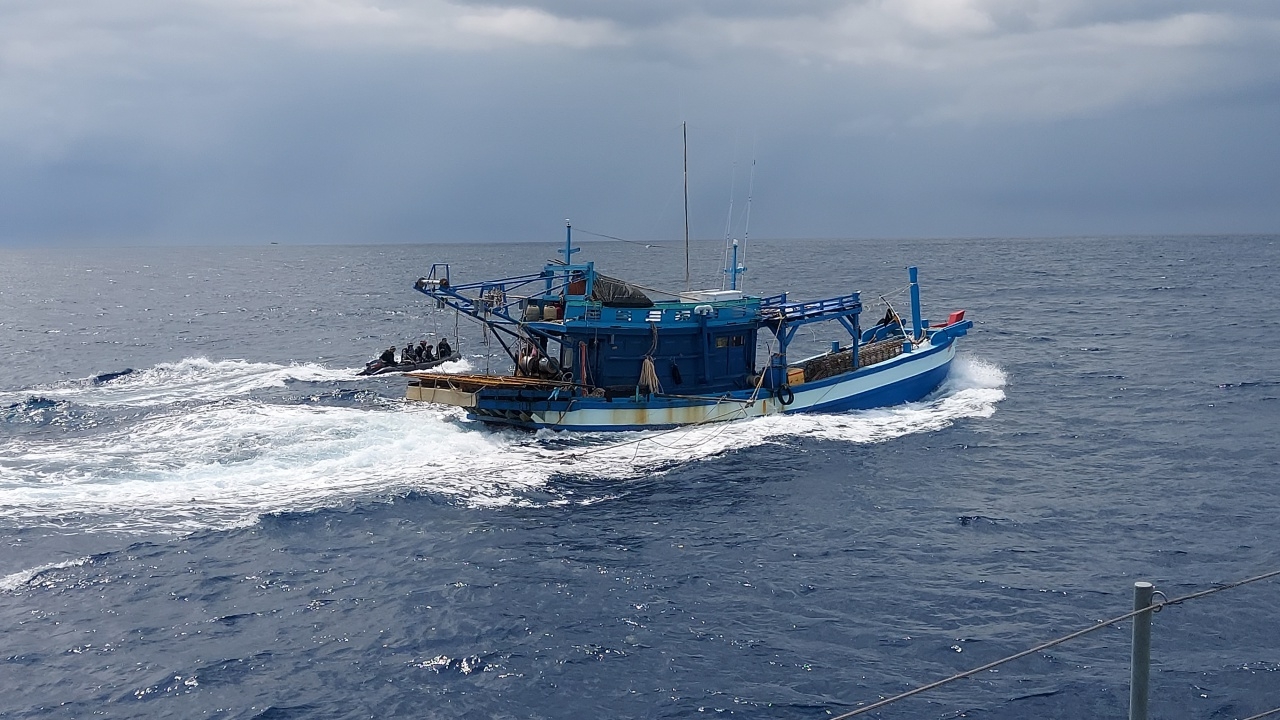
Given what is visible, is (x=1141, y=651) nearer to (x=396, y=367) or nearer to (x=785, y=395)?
(x=785, y=395)

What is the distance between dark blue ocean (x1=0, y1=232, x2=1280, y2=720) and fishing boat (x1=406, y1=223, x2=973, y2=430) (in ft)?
3.20

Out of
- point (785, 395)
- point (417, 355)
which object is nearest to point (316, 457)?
point (785, 395)

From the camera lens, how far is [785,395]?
35844mm

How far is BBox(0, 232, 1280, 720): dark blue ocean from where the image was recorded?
55.1 ft

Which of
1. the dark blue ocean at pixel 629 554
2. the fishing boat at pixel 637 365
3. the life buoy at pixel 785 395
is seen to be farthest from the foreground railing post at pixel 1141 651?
the life buoy at pixel 785 395

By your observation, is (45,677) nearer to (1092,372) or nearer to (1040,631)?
(1040,631)

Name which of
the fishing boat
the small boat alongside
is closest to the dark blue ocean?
the fishing boat

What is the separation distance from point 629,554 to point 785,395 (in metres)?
14.4

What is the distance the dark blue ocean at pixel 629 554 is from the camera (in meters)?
16.8

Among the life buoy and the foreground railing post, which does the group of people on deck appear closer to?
the life buoy

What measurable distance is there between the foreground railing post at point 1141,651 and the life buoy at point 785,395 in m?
27.6

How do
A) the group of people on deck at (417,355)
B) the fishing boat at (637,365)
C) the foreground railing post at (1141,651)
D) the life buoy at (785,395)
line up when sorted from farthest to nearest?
the group of people on deck at (417,355), the life buoy at (785,395), the fishing boat at (637,365), the foreground railing post at (1141,651)

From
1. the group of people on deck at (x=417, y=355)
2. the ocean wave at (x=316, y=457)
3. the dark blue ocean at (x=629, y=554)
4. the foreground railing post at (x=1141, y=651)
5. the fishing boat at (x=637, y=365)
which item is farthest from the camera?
the group of people on deck at (x=417, y=355)

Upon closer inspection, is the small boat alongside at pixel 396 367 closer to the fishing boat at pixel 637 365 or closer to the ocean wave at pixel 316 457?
the ocean wave at pixel 316 457
